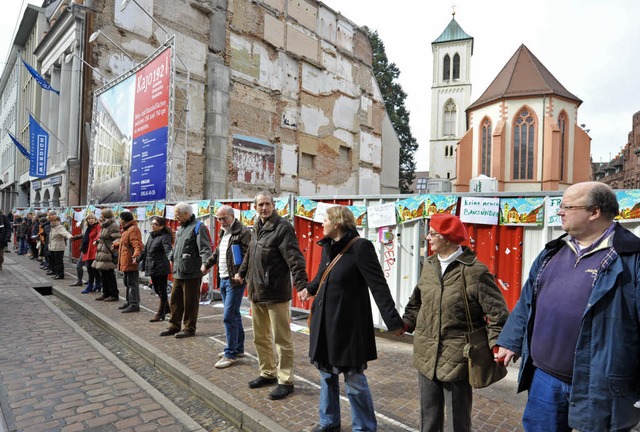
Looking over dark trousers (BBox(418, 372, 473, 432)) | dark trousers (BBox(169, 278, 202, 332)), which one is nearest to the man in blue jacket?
dark trousers (BBox(418, 372, 473, 432))

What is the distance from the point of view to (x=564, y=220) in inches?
88.6

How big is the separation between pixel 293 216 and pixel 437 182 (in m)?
29.5

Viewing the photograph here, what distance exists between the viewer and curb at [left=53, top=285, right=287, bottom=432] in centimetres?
369

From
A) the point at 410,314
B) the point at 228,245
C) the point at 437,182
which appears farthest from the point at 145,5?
the point at 437,182

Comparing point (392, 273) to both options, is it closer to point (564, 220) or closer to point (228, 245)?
point (228, 245)

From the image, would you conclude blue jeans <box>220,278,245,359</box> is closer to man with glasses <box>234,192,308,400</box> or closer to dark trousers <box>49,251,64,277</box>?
man with glasses <box>234,192,308,400</box>

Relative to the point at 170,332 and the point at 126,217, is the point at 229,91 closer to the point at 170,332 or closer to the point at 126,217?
the point at 126,217

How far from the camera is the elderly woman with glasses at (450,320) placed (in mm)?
2646

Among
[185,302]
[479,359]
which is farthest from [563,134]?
[479,359]

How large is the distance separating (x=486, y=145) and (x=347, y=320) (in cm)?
4543

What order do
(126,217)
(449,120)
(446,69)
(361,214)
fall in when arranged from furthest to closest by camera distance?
(449,120) → (446,69) → (126,217) → (361,214)

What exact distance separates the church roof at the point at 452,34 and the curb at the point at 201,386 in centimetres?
6228

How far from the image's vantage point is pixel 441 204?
5707 millimetres

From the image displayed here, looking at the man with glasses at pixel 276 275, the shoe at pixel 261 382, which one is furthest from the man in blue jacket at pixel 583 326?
the shoe at pixel 261 382
